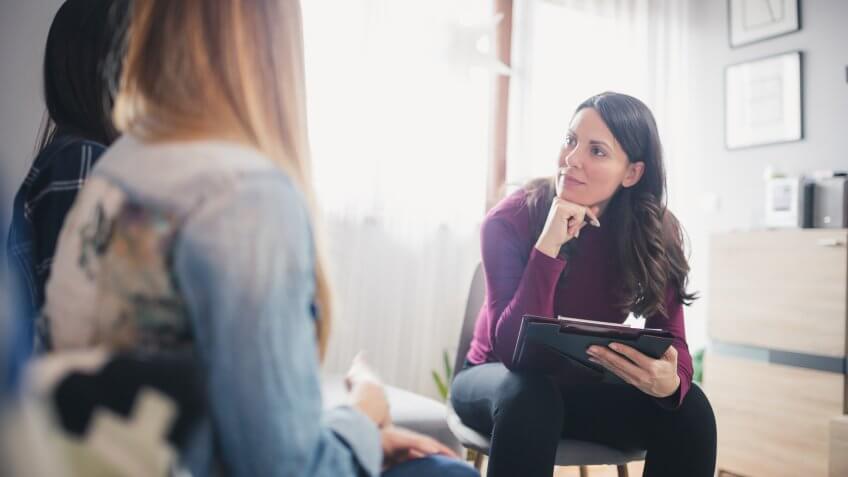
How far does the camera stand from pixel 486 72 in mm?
2893

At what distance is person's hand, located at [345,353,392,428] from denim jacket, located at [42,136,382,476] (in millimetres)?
144

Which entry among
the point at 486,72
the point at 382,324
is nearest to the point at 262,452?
the point at 382,324

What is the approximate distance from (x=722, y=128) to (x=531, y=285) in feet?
8.70

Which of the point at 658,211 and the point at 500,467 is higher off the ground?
the point at 658,211

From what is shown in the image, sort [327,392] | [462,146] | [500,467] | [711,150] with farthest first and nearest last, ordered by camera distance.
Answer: [711,150] < [462,146] < [500,467] < [327,392]

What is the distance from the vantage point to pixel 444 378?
107 inches

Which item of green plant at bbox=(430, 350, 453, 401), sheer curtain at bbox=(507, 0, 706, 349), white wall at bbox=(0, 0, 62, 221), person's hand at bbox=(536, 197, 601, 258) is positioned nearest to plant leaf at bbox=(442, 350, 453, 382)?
green plant at bbox=(430, 350, 453, 401)

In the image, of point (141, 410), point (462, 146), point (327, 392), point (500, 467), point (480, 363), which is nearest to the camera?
point (141, 410)

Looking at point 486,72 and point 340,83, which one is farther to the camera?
point 486,72

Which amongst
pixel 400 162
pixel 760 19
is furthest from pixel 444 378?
pixel 760 19

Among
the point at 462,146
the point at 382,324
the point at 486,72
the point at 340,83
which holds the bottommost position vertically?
the point at 382,324

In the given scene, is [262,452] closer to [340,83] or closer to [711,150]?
[340,83]

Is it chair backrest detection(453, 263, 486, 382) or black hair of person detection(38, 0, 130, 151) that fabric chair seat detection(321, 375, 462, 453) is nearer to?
chair backrest detection(453, 263, 486, 382)

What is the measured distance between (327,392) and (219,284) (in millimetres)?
259
